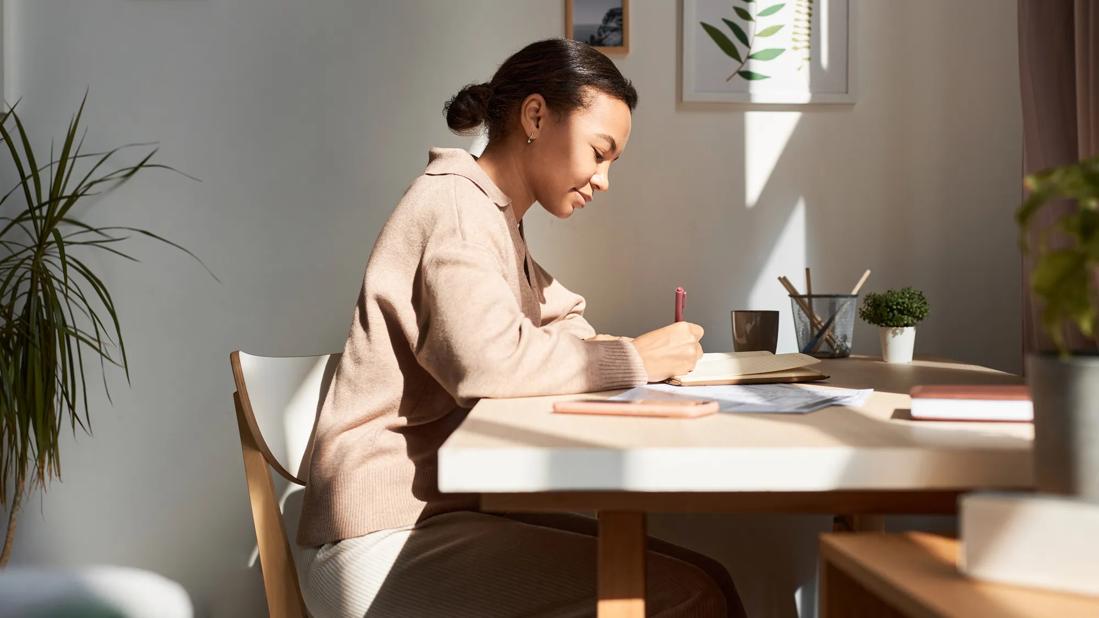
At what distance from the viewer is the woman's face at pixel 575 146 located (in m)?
1.57

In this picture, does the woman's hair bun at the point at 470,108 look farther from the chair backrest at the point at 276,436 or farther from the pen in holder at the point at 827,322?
the pen in holder at the point at 827,322

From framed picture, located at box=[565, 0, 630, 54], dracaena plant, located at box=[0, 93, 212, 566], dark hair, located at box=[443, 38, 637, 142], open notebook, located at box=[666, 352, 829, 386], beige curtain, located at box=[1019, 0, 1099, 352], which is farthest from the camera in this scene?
framed picture, located at box=[565, 0, 630, 54]

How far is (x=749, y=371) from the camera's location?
1.48m

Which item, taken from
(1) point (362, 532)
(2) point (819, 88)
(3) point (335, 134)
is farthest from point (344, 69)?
(1) point (362, 532)

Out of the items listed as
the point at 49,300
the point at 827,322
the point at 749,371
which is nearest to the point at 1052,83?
the point at 827,322

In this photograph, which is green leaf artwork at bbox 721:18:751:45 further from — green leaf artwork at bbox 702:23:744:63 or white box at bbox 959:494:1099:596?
white box at bbox 959:494:1099:596

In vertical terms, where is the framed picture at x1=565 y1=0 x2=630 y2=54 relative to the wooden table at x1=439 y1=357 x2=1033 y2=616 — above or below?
above

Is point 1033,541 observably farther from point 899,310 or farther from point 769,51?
point 769,51

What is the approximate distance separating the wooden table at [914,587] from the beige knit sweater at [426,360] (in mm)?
514

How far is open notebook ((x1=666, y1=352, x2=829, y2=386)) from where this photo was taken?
4.60 ft

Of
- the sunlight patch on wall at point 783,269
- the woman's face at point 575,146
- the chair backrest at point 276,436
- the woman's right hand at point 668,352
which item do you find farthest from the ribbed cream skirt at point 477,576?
the sunlight patch on wall at point 783,269

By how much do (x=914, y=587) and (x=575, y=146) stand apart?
108cm

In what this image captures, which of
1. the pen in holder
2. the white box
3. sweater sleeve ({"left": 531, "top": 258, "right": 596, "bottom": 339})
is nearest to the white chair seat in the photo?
sweater sleeve ({"left": 531, "top": 258, "right": 596, "bottom": 339})

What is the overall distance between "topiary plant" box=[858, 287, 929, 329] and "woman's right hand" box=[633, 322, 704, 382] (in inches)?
24.0
